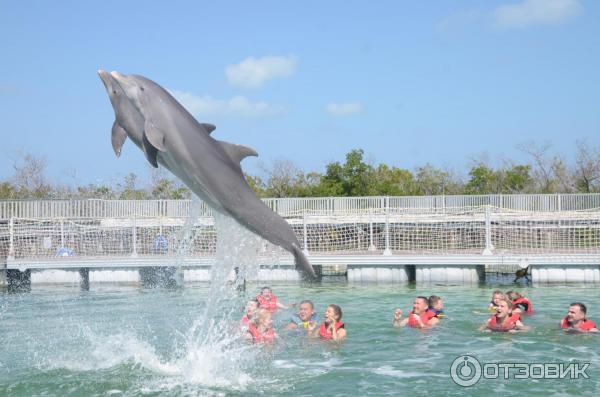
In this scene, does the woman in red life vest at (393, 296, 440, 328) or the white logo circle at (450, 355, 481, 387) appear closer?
the white logo circle at (450, 355, 481, 387)

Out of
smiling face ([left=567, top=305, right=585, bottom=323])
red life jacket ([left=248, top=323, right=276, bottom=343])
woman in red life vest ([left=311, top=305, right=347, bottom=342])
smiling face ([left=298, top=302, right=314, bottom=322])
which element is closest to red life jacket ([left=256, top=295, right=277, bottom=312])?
smiling face ([left=298, top=302, right=314, bottom=322])

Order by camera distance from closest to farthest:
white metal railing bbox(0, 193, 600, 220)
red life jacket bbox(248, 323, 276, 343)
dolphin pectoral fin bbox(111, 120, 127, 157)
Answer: dolphin pectoral fin bbox(111, 120, 127, 157) < red life jacket bbox(248, 323, 276, 343) < white metal railing bbox(0, 193, 600, 220)

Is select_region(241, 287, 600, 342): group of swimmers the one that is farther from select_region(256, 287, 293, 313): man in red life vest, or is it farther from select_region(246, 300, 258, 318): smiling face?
select_region(256, 287, 293, 313): man in red life vest

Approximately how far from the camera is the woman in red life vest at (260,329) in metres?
12.4

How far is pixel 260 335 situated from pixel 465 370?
3.61 metres

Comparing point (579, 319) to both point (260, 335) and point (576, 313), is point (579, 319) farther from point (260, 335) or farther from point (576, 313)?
point (260, 335)

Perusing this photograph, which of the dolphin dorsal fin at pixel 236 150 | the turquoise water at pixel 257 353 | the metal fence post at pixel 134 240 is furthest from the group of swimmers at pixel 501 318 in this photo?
the metal fence post at pixel 134 240

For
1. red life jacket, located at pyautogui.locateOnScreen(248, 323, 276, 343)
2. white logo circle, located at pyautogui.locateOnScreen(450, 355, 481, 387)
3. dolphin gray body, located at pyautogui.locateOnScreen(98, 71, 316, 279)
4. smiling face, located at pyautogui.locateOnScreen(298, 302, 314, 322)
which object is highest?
dolphin gray body, located at pyautogui.locateOnScreen(98, 71, 316, 279)

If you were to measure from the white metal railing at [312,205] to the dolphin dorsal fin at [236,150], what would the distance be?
2178 centimetres

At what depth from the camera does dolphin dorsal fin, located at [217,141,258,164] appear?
7.19 m

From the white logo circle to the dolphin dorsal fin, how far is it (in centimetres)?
469

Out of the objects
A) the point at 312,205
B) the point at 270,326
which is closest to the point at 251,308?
the point at 270,326

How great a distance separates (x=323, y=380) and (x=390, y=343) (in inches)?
113

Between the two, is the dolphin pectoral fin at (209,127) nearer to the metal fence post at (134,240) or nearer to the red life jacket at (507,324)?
the red life jacket at (507,324)
